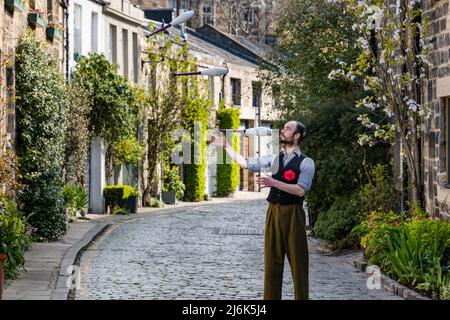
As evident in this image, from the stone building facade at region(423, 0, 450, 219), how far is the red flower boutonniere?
4830mm

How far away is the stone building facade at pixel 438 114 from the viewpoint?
580 inches

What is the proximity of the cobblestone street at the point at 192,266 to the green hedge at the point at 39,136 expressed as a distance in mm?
1033

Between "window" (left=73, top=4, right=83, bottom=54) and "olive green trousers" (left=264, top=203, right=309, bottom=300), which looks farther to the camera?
"window" (left=73, top=4, right=83, bottom=54)

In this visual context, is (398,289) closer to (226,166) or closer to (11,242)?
(11,242)

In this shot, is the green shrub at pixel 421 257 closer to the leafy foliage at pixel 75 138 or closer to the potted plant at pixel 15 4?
the potted plant at pixel 15 4

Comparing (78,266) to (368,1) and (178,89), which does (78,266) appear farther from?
(178,89)

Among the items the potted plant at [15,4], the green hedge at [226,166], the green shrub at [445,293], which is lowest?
the green shrub at [445,293]

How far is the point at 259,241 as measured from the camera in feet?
67.1

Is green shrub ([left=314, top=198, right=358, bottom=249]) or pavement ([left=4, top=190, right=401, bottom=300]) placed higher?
green shrub ([left=314, top=198, right=358, bottom=249])

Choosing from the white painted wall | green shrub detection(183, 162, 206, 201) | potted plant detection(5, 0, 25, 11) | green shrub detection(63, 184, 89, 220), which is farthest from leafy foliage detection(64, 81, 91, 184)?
green shrub detection(183, 162, 206, 201)

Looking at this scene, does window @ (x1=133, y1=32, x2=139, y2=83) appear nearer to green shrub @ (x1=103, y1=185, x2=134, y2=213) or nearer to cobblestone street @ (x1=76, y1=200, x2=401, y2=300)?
green shrub @ (x1=103, y1=185, x2=134, y2=213)

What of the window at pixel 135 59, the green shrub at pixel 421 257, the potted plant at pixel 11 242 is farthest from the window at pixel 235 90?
the green shrub at pixel 421 257

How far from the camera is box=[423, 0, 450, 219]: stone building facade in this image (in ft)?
48.3

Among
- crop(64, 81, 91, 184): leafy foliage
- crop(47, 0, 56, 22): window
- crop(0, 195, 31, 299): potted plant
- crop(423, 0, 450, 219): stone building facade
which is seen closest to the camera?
crop(0, 195, 31, 299): potted plant
